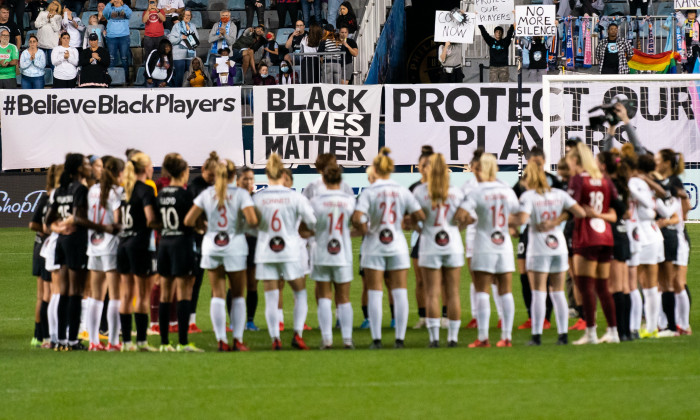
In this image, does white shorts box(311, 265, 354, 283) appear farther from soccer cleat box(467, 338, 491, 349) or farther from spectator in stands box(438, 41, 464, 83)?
spectator in stands box(438, 41, 464, 83)

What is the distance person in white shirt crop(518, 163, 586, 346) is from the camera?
36.9ft

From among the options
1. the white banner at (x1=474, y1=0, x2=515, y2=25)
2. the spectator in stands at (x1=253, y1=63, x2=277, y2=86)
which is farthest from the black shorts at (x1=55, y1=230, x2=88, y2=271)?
the spectator in stands at (x1=253, y1=63, x2=277, y2=86)

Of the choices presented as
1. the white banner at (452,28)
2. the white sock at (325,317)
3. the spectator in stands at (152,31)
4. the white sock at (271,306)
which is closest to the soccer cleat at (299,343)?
the white sock at (325,317)

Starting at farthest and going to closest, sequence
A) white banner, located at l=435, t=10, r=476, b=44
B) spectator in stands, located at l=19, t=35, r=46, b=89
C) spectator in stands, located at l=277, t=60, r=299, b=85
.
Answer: spectator in stands, located at l=19, t=35, r=46, b=89 → spectator in stands, located at l=277, t=60, r=299, b=85 → white banner, located at l=435, t=10, r=476, b=44

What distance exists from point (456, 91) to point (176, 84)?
23.3 feet

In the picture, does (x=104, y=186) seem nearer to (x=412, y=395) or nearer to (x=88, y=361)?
(x=88, y=361)

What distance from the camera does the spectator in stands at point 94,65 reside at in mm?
27266

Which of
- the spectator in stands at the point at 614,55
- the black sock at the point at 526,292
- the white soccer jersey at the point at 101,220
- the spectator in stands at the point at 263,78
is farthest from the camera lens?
the spectator in stands at the point at 263,78

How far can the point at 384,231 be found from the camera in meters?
11.3

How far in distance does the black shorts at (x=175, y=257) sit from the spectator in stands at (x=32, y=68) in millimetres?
17599

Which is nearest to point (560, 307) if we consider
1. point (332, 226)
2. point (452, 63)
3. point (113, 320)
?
point (332, 226)

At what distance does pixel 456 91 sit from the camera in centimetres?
2538

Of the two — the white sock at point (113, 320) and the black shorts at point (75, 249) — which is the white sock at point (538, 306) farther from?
the black shorts at point (75, 249)

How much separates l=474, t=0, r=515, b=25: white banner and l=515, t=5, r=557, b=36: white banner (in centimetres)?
184
